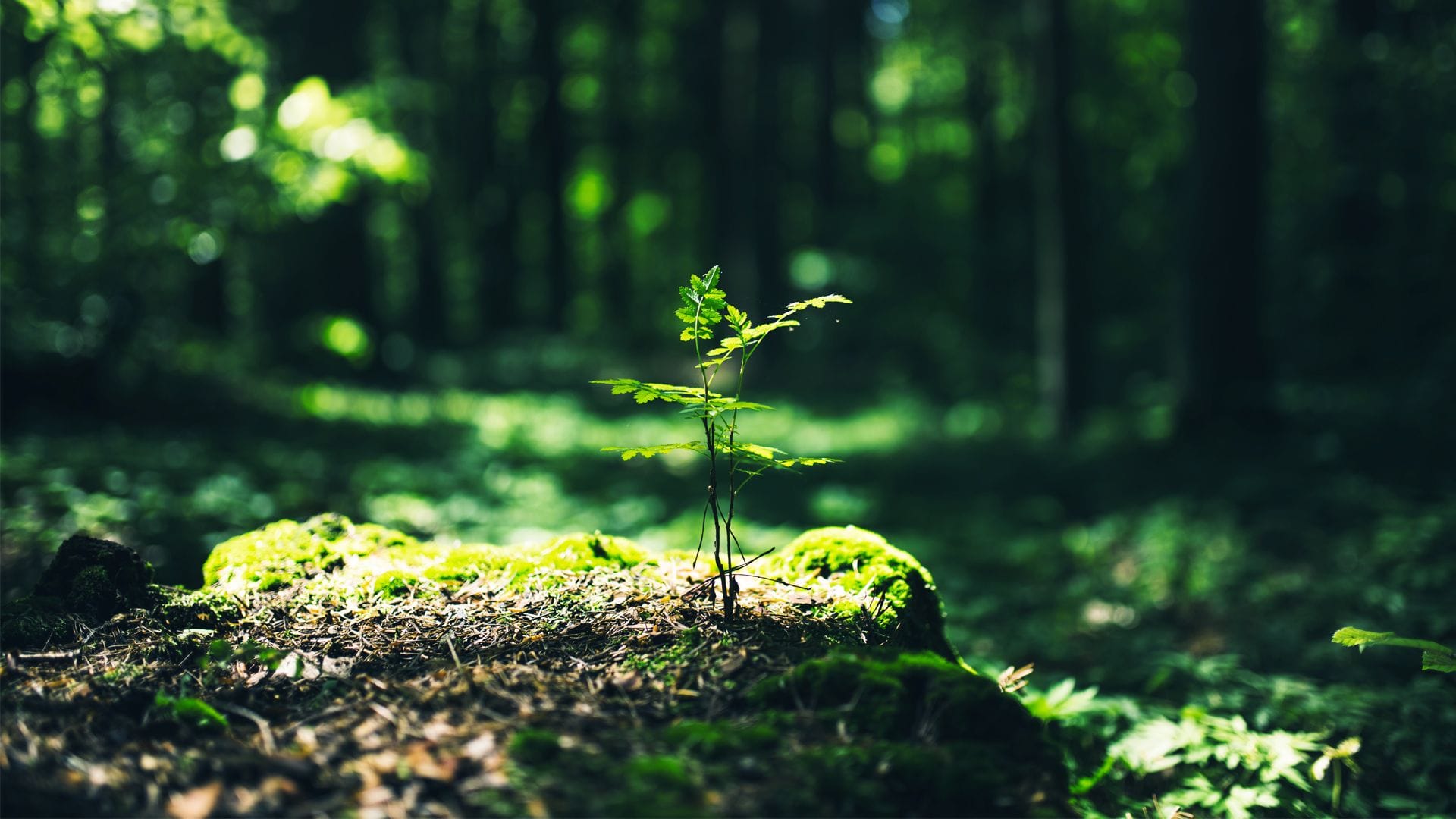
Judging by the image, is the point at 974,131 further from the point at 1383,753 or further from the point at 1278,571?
the point at 1383,753

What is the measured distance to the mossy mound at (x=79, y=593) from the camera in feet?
7.93

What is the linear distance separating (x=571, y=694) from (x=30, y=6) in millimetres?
4958

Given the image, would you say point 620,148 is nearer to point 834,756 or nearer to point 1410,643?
point 1410,643

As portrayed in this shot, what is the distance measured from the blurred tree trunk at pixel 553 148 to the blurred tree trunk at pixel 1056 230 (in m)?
16.0

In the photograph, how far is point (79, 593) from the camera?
2.58 meters

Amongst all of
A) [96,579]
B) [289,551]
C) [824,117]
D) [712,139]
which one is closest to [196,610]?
[96,579]

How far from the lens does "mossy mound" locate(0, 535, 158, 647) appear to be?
7.93ft

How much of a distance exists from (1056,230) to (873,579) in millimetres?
8352

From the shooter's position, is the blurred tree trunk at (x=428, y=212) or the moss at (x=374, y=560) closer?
the moss at (x=374, y=560)

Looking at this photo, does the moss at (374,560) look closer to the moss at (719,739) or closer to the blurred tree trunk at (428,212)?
the moss at (719,739)

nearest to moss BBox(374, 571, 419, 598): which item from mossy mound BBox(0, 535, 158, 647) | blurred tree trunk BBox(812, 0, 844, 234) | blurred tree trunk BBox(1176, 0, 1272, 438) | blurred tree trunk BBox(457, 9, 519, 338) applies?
mossy mound BBox(0, 535, 158, 647)

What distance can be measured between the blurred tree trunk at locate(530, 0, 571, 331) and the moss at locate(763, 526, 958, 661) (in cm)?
2240

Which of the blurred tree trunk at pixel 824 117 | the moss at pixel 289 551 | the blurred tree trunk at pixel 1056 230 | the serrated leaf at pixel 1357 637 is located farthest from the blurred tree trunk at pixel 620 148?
the serrated leaf at pixel 1357 637

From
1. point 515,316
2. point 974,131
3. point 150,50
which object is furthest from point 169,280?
point 974,131
